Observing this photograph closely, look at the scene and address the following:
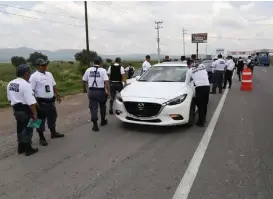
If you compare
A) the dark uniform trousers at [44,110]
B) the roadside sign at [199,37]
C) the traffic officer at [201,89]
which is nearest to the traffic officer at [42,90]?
the dark uniform trousers at [44,110]

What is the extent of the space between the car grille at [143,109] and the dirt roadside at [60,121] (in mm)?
1693

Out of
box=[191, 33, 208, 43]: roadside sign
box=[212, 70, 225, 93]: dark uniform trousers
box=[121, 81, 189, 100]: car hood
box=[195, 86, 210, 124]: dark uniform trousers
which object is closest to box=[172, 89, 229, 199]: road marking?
box=[195, 86, 210, 124]: dark uniform trousers

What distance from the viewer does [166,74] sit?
8.55 meters

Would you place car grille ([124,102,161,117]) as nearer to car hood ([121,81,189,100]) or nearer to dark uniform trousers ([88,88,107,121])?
car hood ([121,81,189,100])

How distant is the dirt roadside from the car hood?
5.70ft

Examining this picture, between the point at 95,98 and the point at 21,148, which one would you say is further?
the point at 95,98

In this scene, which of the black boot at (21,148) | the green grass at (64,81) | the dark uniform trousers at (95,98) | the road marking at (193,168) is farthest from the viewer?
the green grass at (64,81)

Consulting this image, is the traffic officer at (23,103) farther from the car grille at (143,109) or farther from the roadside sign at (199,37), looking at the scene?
the roadside sign at (199,37)

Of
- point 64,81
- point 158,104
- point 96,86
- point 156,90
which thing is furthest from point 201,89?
point 64,81

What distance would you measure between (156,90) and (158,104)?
2.05ft

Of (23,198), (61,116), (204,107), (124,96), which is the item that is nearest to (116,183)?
(23,198)

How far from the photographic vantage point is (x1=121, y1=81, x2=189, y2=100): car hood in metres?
7.10

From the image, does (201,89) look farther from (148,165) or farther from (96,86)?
(148,165)

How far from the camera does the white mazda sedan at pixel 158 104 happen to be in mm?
6910
